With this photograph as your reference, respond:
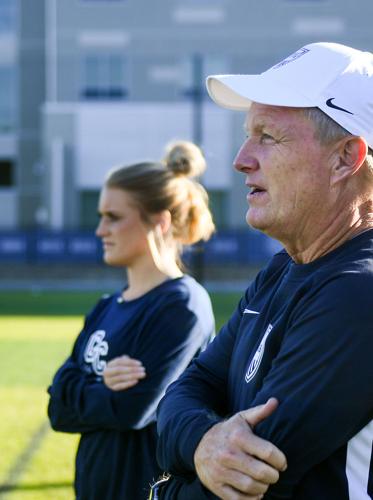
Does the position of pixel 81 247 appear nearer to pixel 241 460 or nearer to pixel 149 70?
pixel 149 70

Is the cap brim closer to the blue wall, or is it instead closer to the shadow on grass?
the shadow on grass

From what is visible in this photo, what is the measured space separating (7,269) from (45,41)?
14.2 meters

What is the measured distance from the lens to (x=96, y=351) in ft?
11.0

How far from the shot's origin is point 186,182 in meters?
3.77

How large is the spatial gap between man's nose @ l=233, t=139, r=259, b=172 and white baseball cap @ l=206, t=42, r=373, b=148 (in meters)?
0.13

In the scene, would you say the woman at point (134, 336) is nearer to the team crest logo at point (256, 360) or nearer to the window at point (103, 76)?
the team crest logo at point (256, 360)

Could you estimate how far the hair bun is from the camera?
3.74m

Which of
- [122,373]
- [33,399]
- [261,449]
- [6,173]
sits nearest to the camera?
[261,449]

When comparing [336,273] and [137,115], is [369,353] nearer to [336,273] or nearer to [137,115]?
[336,273]

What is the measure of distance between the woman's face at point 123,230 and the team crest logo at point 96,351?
0.37m

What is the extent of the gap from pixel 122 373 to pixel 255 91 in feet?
4.58

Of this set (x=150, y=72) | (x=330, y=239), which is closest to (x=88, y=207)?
(x=150, y=72)

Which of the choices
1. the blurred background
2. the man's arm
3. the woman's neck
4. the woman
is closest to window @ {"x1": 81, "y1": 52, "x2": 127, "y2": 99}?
the blurred background

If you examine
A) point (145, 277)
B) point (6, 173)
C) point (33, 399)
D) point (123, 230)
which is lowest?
point (6, 173)
